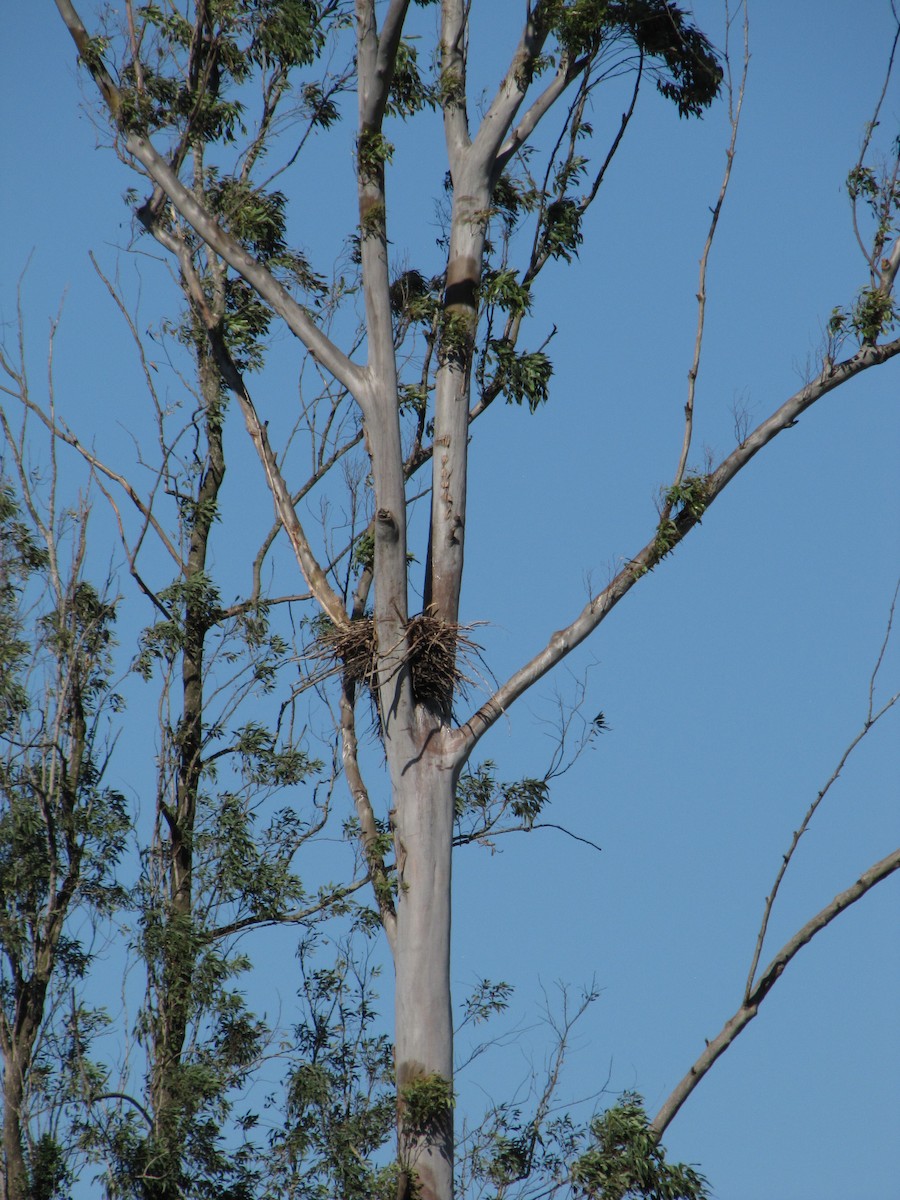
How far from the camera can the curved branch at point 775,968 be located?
279 inches

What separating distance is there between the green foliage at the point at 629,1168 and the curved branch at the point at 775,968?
1.43 ft

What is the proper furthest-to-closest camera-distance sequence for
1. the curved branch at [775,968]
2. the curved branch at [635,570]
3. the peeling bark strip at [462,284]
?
1. the peeling bark strip at [462,284]
2. the curved branch at [635,570]
3. the curved branch at [775,968]

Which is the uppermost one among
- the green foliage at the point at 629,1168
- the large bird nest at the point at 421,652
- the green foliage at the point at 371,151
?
the green foliage at the point at 371,151

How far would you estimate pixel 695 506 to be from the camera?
8445mm

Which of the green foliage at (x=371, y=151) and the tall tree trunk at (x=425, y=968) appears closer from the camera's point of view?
the tall tree trunk at (x=425, y=968)

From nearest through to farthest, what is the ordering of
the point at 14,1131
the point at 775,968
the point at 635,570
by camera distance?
1. the point at 775,968
2. the point at 635,570
3. the point at 14,1131

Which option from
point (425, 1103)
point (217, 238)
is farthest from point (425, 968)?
point (217, 238)

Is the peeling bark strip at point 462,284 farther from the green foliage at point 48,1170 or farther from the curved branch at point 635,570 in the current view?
the green foliage at point 48,1170

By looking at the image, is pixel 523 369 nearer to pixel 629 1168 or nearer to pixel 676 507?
pixel 676 507

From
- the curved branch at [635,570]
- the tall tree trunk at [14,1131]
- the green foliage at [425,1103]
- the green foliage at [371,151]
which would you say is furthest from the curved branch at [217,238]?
the tall tree trunk at [14,1131]

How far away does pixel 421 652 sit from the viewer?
8555mm

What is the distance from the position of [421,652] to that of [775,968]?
2.58 meters

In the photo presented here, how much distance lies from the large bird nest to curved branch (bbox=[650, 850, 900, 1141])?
2.30m

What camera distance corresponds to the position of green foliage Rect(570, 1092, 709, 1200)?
299 inches
